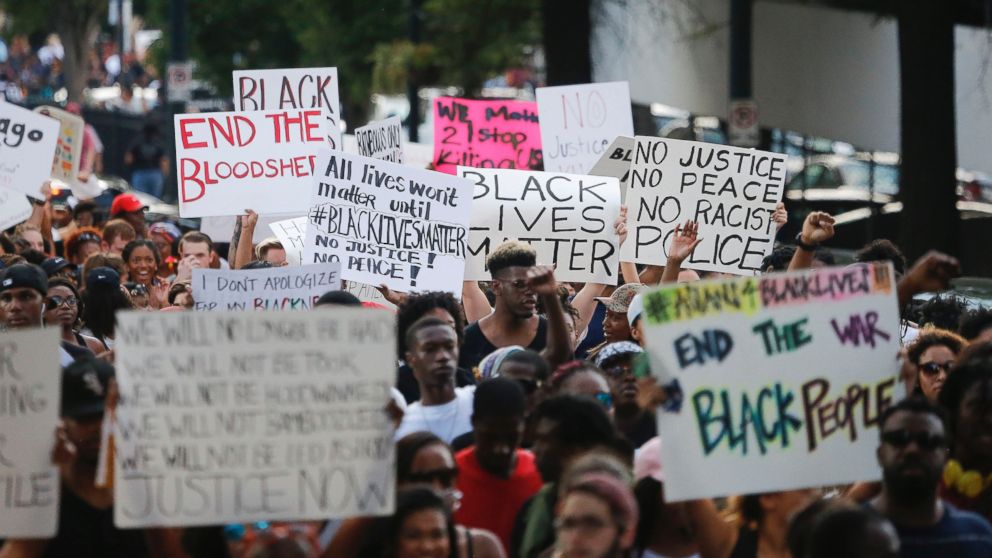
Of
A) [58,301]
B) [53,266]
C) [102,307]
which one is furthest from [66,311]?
[53,266]

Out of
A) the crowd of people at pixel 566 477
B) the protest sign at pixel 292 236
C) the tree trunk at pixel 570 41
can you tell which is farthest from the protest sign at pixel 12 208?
the tree trunk at pixel 570 41

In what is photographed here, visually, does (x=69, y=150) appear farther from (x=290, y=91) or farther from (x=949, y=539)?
(x=949, y=539)

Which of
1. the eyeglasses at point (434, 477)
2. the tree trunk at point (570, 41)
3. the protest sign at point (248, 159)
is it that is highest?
the tree trunk at point (570, 41)

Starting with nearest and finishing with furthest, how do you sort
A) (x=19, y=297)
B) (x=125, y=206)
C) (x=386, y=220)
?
(x=19, y=297), (x=386, y=220), (x=125, y=206)

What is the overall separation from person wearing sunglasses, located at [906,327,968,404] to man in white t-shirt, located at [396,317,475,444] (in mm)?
1710

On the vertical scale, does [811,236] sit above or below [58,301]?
above

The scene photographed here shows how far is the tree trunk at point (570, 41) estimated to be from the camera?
64.4 feet

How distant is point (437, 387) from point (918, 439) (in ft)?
6.00

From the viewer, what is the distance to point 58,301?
8664 mm

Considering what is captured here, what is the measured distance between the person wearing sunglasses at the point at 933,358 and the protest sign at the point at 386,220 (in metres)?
2.66

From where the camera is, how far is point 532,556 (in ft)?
17.7

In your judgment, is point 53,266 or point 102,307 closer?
point 102,307

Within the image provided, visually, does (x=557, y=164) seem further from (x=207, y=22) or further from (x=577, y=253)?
(x=207, y=22)

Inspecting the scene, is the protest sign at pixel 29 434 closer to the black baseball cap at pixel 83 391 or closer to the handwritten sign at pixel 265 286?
the black baseball cap at pixel 83 391
